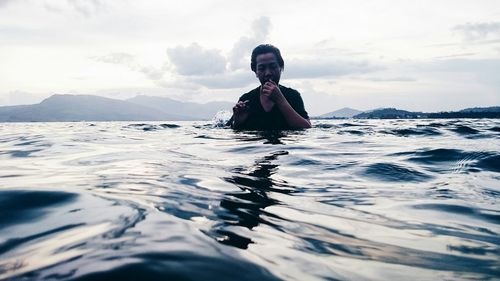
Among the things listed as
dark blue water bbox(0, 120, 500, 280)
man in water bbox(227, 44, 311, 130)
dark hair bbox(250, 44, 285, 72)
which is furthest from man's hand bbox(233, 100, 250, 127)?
dark blue water bbox(0, 120, 500, 280)

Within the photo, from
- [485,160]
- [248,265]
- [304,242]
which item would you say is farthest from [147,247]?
[485,160]

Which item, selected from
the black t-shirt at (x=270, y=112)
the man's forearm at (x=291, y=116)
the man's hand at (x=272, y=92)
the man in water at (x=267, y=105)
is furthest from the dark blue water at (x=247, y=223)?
the black t-shirt at (x=270, y=112)

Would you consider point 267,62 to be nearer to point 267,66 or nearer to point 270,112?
point 267,66

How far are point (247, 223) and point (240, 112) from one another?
685cm

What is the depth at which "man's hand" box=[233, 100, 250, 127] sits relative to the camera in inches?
325

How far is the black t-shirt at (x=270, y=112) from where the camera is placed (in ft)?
29.8

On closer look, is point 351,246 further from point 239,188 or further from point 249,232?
point 239,188

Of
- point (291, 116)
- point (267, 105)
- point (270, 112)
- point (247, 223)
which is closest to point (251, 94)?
point (270, 112)

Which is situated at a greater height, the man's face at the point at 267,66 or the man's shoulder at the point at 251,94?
the man's face at the point at 267,66

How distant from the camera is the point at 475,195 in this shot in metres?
2.70

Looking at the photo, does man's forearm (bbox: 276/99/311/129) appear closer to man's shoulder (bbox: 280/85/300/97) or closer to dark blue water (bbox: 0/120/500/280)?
man's shoulder (bbox: 280/85/300/97)

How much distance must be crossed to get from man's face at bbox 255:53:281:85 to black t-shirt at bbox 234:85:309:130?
472mm

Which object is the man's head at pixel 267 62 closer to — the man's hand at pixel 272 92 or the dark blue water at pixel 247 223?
the man's hand at pixel 272 92

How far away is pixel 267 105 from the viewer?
860 cm
